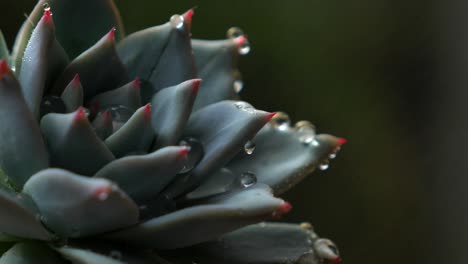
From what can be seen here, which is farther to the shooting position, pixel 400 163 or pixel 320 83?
pixel 400 163

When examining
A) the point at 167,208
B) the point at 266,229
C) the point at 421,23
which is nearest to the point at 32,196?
the point at 167,208

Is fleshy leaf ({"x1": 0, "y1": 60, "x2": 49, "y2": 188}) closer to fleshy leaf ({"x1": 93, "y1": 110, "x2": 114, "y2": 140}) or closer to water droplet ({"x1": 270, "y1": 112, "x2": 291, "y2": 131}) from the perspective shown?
fleshy leaf ({"x1": 93, "y1": 110, "x2": 114, "y2": 140})

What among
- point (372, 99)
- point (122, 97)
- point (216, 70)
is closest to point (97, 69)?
point (122, 97)

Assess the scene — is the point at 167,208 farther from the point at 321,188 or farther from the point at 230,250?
the point at 321,188

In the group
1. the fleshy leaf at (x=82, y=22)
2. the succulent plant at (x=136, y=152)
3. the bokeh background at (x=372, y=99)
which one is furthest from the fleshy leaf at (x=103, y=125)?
the bokeh background at (x=372, y=99)

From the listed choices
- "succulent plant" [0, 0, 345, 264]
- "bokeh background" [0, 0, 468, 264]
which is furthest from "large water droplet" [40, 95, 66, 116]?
"bokeh background" [0, 0, 468, 264]

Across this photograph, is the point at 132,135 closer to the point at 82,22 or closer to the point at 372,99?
the point at 82,22

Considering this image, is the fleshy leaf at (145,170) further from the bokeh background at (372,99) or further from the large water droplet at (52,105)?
the bokeh background at (372,99)
